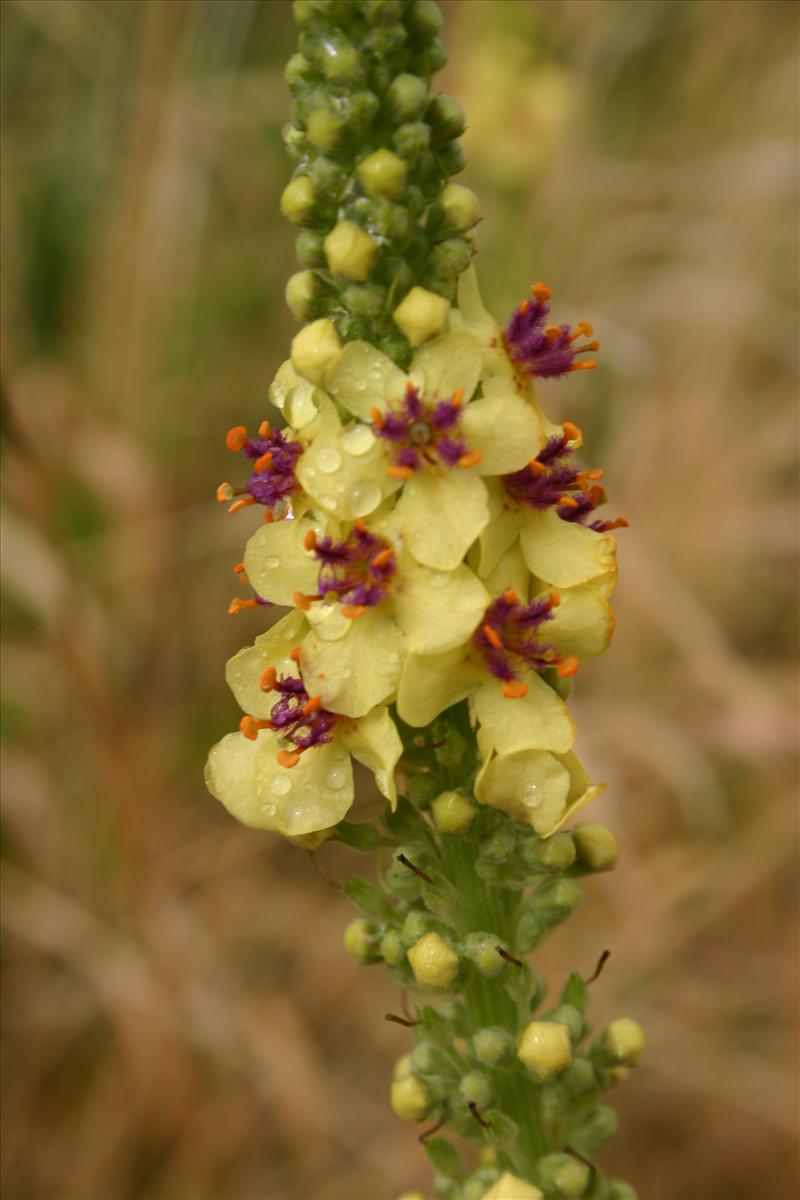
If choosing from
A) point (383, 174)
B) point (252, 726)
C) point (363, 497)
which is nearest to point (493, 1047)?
point (252, 726)

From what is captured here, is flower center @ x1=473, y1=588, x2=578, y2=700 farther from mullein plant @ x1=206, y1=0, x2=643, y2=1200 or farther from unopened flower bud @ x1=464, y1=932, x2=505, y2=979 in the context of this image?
unopened flower bud @ x1=464, y1=932, x2=505, y2=979

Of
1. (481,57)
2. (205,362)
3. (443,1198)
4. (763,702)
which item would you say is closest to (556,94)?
(481,57)

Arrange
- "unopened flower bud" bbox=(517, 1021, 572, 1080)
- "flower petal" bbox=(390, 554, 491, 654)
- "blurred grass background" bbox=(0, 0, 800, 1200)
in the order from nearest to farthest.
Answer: "flower petal" bbox=(390, 554, 491, 654), "unopened flower bud" bbox=(517, 1021, 572, 1080), "blurred grass background" bbox=(0, 0, 800, 1200)

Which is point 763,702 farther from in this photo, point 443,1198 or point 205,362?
point 205,362


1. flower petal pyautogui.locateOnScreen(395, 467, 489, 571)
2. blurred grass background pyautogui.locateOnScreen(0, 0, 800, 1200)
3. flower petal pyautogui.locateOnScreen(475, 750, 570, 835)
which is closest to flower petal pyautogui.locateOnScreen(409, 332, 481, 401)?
flower petal pyautogui.locateOnScreen(395, 467, 489, 571)

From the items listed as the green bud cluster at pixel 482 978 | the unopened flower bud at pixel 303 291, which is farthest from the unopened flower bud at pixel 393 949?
the unopened flower bud at pixel 303 291

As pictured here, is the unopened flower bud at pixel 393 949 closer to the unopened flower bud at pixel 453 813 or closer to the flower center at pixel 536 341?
the unopened flower bud at pixel 453 813
